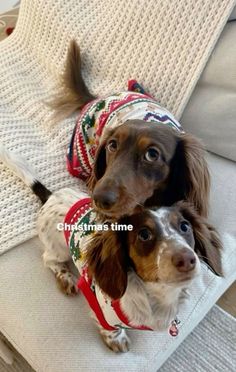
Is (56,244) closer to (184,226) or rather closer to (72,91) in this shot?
(184,226)

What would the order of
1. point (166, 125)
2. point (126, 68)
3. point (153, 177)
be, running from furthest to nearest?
point (126, 68) < point (166, 125) < point (153, 177)

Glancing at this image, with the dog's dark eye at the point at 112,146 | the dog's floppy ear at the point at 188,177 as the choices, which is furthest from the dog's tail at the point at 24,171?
the dog's floppy ear at the point at 188,177

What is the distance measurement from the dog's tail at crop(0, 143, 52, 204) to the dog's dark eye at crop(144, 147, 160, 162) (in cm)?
33

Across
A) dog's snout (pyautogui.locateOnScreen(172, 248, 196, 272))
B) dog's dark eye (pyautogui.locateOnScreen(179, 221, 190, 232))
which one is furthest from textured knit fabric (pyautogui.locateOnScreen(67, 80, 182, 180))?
dog's snout (pyautogui.locateOnScreen(172, 248, 196, 272))

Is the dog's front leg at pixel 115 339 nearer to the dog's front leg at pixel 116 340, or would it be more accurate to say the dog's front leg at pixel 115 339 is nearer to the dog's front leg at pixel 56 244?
the dog's front leg at pixel 116 340

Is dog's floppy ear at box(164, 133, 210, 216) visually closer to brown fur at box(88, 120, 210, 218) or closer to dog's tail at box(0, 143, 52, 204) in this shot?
brown fur at box(88, 120, 210, 218)

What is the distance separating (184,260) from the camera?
773mm

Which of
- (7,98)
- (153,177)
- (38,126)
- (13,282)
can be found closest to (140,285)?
(153,177)

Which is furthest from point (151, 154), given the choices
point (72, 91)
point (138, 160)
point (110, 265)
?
point (72, 91)

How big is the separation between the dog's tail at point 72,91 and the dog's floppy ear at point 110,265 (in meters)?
0.74

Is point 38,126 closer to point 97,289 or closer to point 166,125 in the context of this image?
point 166,125

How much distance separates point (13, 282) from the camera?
3.77ft

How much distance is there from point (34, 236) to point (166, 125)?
1.47ft

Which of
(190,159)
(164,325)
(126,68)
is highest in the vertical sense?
(126,68)
